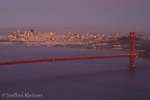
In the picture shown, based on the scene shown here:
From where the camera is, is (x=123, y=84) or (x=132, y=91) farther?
(x=123, y=84)

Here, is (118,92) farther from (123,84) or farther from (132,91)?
(123,84)

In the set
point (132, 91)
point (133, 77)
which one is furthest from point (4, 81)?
point (133, 77)

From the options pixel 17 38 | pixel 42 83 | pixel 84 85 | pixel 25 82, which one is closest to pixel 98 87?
pixel 84 85

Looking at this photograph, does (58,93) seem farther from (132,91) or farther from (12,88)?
(132,91)

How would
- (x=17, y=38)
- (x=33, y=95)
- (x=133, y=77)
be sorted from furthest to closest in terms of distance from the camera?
(x=17, y=38)
(x=133, y=77)
(x=33, y=95)

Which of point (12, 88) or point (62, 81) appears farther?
point (62, 81)

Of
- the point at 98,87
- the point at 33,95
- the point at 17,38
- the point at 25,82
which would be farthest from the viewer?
the point at 17,38

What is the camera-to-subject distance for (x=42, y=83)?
15008 millimetres

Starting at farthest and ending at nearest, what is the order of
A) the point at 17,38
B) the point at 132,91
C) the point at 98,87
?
the point at 17,38 → the point at 98,87 → the point at 132,91

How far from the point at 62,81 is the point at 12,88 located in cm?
432

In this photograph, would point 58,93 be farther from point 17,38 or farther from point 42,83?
point 17,38

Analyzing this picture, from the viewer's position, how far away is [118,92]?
516 inches

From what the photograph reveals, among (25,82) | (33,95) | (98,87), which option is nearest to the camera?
(33,95)

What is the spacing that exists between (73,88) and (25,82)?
4.35m
